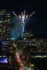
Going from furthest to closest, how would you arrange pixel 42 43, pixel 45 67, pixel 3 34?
1. pixel 3 34
2. pixel 42 43
3. pixel 45 67

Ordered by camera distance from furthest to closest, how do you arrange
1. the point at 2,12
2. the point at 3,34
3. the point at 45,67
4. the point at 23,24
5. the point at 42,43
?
the point at 2,12 → the point at 3,34 → the point at 23,24 → the point at 42,43 → the point at 45,67

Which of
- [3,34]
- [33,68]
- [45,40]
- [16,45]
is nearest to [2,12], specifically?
[3,34]

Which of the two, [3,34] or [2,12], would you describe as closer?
[3,34]

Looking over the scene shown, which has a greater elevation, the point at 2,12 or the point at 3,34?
the point at 2,12

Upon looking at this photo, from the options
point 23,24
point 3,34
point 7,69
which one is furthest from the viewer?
point 3,34

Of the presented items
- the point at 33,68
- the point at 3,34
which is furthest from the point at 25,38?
the point at 33,68

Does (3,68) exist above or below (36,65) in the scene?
above

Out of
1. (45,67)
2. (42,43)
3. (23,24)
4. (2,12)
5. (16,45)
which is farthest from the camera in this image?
(2,12)

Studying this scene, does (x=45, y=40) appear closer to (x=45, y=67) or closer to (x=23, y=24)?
(x=23, y=24)

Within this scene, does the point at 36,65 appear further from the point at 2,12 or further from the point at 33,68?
the point at 2,12
